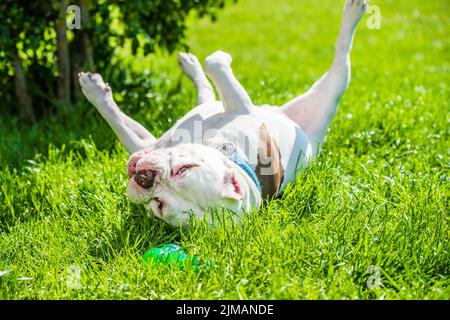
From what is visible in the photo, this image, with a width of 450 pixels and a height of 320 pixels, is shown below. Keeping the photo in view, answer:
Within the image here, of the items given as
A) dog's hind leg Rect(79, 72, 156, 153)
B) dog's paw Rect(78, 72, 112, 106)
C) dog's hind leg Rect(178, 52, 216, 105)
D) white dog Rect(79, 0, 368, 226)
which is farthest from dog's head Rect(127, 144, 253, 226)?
dog's hind leg Rect(178, 52, 216, 105)

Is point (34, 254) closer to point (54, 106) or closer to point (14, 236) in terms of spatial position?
point (14, 236)

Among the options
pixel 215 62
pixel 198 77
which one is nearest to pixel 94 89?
pixel 215 62

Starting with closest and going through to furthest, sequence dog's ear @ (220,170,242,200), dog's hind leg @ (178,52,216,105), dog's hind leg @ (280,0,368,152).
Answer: dog's ear @ (220,170,242,200) → dog's hind leg @ (280,0,368,152) → dog's hind leg @ (178,52,216,105)

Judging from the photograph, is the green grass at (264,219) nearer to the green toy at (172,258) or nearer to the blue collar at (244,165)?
the green toy at (172,258)

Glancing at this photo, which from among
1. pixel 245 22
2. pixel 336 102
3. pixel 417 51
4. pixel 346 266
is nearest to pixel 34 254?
pixel 346 266

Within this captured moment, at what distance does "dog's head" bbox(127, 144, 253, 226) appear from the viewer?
10.0ft

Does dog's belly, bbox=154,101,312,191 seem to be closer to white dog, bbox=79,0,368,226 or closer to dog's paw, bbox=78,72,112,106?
white dog, bbox=79,0,368,226

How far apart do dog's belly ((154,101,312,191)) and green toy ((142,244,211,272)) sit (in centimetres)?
61

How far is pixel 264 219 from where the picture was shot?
134 inches

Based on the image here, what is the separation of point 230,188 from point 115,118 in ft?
Result: 4.00

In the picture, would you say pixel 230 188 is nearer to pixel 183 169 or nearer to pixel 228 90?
pixel 183 169

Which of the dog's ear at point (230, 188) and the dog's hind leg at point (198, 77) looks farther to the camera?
the dog's hind leg at point (198, 77)

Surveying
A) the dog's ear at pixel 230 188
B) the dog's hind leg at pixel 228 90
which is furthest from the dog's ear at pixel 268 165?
the dog's ear at pixel 230 188

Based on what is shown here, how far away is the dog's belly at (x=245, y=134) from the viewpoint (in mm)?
3475
